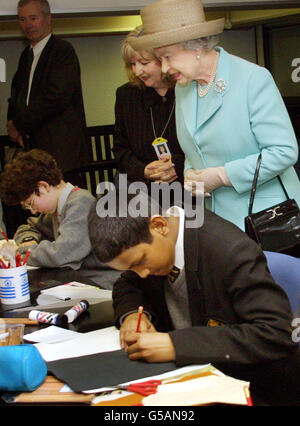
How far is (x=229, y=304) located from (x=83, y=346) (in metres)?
0.41

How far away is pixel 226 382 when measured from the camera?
1.35 meters

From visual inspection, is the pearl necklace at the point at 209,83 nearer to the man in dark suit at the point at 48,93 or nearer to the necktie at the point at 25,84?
the man in dark suit at the point at 48,93

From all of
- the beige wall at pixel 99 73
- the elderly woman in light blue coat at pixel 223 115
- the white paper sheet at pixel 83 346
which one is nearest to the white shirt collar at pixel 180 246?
the white paper sheet at pixel 83 346

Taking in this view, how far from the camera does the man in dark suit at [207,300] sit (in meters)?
1.51

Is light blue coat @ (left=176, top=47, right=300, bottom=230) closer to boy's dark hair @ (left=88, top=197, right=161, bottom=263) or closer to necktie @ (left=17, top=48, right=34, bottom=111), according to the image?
boy's dark hair @ (left=88, top=197, right=161, bottom=263)

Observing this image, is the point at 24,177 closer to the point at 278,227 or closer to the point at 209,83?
the point at 209,83

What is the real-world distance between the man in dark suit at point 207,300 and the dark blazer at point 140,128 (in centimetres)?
131

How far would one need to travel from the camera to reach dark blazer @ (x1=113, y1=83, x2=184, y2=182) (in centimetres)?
306

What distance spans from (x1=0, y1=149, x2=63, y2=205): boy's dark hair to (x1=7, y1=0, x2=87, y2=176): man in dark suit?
971 millimetres

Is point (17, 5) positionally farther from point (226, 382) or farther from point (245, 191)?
point (226, 382)

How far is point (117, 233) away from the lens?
1.61 meters

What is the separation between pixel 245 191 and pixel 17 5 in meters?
2.19

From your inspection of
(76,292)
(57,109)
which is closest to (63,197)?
(76,292)

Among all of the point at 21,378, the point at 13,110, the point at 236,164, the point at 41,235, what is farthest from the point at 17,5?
the point at 21,378
